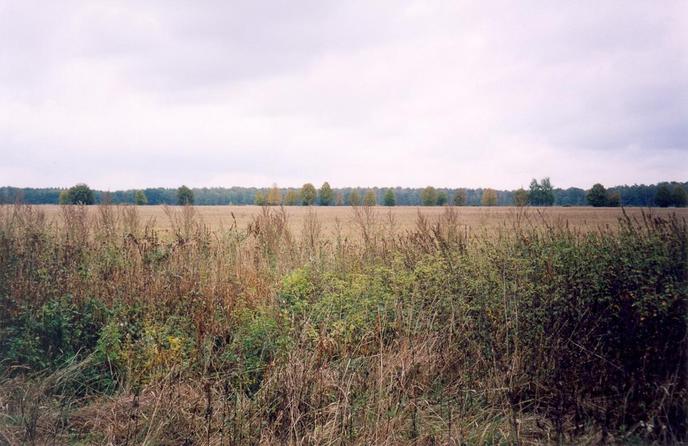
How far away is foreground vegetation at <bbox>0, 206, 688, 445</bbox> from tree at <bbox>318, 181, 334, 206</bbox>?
98039 millimetres

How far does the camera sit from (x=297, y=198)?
108m

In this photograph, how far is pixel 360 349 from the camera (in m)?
4.59

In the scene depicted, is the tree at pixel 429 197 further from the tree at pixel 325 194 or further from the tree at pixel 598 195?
the tree at pixel 598 195

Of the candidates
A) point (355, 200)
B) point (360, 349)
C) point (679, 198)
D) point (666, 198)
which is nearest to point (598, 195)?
point (355, 200)

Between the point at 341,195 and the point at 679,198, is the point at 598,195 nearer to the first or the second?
the point at 679,198

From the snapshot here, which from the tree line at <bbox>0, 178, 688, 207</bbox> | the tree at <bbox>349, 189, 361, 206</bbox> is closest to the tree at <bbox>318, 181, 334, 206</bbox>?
the tree line at <bbox>0, 178, 688, 207</bbox>

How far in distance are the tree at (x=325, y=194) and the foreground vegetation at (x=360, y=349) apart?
98039 mm

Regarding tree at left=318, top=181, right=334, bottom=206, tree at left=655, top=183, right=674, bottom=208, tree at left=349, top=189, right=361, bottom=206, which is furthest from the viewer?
tree at left=318, top=181, right=334, bottom=206

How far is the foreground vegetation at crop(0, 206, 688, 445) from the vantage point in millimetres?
3418

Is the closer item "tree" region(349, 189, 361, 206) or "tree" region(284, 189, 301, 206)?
"tree" region(349, 189, 361, 206)

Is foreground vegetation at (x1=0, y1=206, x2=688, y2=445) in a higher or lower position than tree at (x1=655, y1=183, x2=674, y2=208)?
lower

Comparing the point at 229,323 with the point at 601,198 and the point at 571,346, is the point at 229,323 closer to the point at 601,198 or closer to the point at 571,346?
the point at 571,346

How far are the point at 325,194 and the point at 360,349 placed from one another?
101034 millimetres

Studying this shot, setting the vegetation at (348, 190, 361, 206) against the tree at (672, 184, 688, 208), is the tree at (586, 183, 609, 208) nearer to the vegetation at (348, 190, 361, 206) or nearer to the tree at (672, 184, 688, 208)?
the vegetation at (348, 190, 361, 206)
